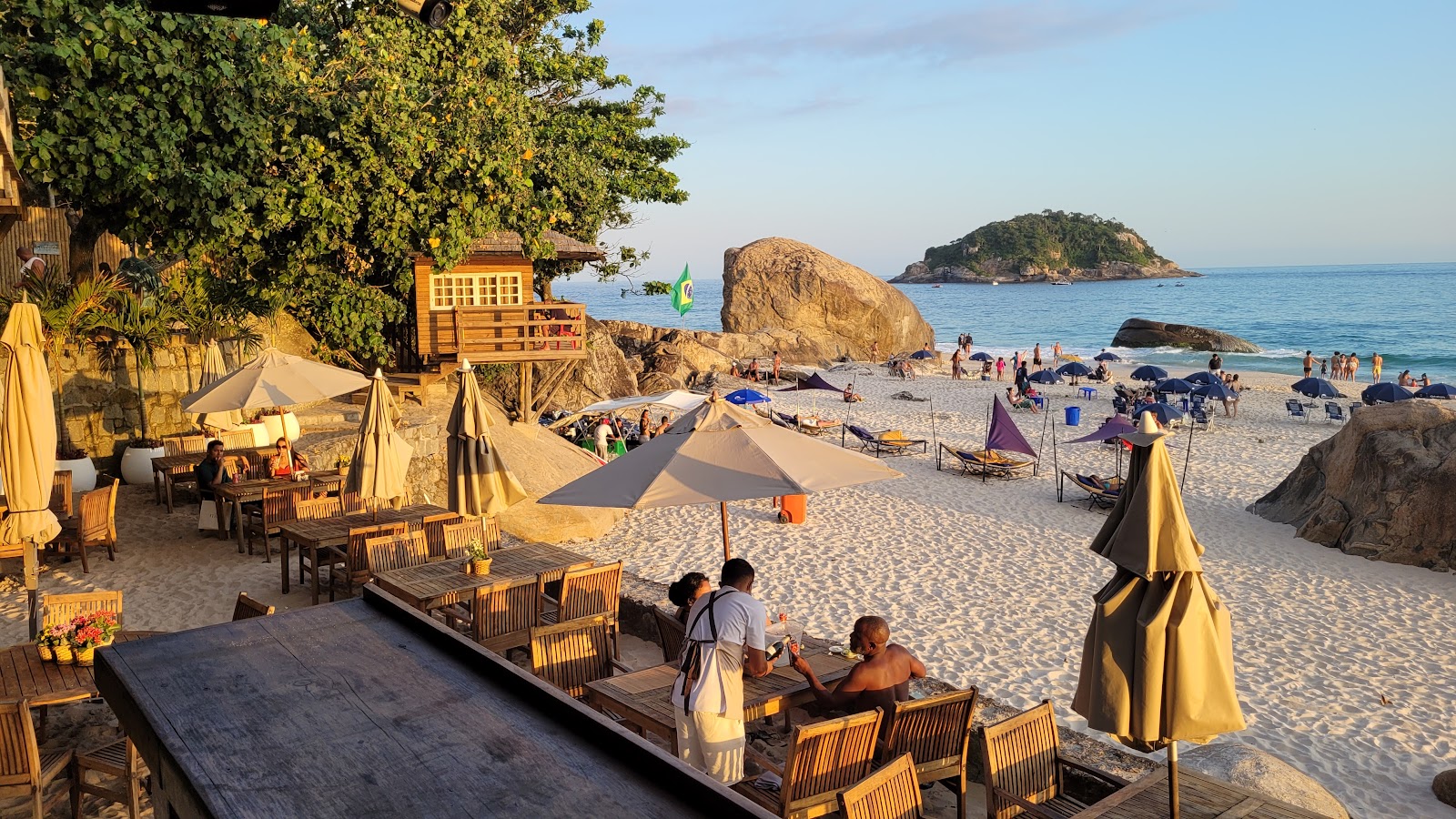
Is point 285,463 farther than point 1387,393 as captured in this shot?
No

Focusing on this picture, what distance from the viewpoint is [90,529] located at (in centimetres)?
1002

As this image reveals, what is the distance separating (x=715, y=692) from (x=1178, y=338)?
198 feet

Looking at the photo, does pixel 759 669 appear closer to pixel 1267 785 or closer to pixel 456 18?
pixel 1267 785

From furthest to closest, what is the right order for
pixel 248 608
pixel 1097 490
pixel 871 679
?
1. pixel 1097 490
2. pixel 248 608
3. pixel 871 679

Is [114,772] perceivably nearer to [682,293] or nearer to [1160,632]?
[1160,632]

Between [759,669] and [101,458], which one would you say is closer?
[759,669]

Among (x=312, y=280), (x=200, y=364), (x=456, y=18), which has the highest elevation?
(x=456, y=18)

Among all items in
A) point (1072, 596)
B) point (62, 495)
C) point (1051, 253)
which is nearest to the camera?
point (62, 495)

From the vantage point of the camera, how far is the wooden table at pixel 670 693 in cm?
523

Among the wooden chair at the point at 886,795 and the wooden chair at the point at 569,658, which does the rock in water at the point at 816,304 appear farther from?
the wooden chair at the point at 886,795

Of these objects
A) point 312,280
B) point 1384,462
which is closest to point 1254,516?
point 1384,462

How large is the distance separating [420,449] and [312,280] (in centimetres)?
464

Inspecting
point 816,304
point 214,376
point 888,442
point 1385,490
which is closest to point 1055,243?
point 816,304

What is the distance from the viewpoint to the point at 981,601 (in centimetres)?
1096
